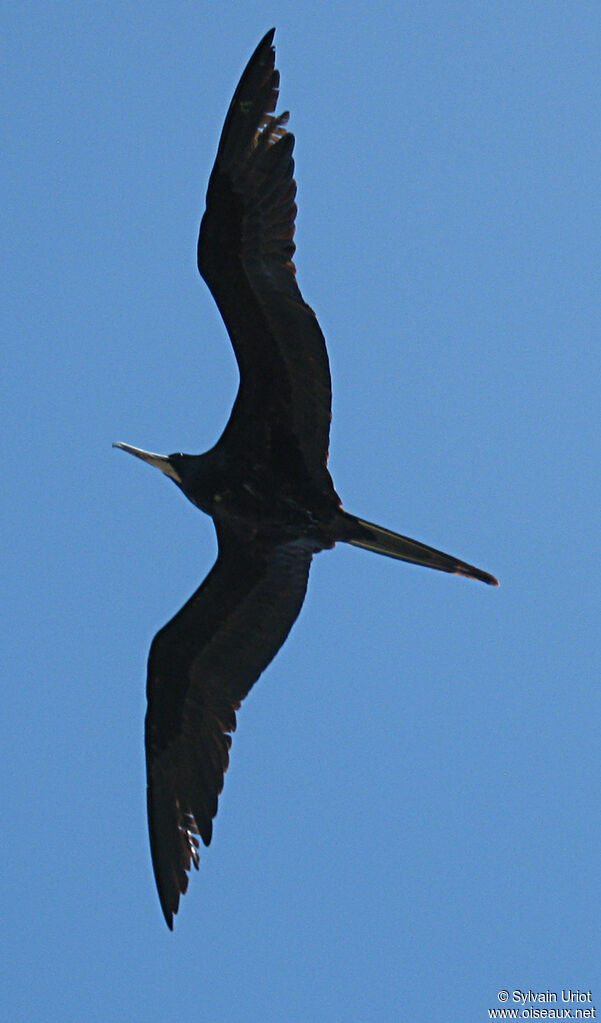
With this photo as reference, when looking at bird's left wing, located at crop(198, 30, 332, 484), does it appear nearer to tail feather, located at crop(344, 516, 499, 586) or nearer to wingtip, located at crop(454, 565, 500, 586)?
tail feather, located at crop(344, 516, 499, 586)

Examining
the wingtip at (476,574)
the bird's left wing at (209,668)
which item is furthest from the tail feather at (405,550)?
the bird's left wing at (209,668)

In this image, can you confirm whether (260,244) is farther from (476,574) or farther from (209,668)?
(209,668)

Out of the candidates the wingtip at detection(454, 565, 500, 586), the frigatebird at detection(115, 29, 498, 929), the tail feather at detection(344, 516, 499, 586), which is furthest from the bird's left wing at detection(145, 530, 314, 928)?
the wingtip at detection(454, 565, 500, 586)

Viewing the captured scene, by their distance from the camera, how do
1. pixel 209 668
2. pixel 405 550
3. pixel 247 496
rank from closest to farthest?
pixel 405 550 < pixel 247 496 < pixel 209 668

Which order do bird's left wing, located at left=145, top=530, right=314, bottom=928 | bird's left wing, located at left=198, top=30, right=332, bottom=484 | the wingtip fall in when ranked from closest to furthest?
bird's left wing, located at left=198, top=30, right=332, bottom=484
the wingtip
bird's left wing, located at left=145, top=530, right=314, bottom=928

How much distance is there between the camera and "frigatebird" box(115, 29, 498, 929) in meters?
8.00

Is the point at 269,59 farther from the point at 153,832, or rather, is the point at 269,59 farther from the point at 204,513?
the point at 153,832

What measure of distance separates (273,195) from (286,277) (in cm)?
49

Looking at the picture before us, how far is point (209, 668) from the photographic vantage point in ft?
30.2

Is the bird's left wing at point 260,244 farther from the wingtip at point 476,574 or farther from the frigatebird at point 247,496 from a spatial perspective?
the wingtip at point 476,574

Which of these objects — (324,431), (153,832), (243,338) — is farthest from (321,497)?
(153,832)

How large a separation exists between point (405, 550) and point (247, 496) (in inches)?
44.5

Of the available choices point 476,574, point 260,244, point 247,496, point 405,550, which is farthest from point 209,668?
point 260,244

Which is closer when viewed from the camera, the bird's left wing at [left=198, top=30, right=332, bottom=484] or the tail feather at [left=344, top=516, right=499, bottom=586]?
the bird's left wing at [left=198, top=30, right=332, bottom=484]
